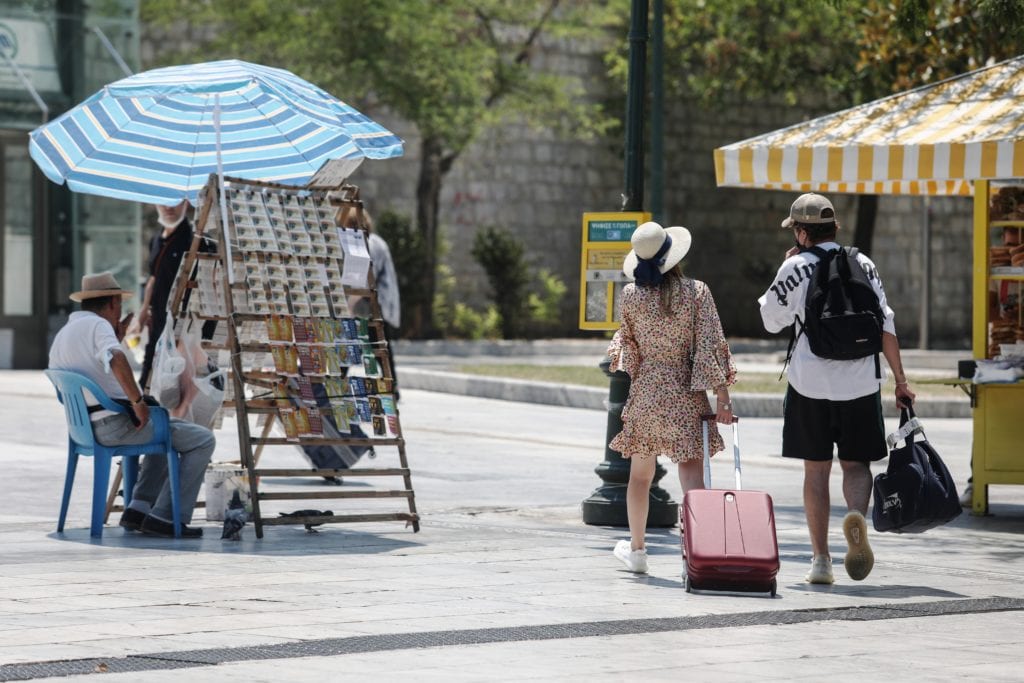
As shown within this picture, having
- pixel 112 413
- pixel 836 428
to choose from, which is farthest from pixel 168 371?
pixel 836 428

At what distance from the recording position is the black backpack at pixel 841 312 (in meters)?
8.73

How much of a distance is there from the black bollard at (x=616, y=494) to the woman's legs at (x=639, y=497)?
1.82 meters

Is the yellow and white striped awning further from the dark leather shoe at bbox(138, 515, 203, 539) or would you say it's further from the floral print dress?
the dark leather shoe at bbox(138, 515, 203, 539)

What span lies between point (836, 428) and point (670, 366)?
2.66 feet

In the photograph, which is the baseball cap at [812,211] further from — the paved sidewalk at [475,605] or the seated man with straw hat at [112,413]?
the seated man with straw hat at [112,413]

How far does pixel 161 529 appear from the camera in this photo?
1002cm

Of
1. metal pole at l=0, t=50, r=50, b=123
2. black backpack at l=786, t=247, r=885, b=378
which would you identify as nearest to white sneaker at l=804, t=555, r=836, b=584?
black backpack at l=786, t=247, r=885, b=378

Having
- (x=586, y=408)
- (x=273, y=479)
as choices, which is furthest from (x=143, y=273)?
(x=273, y=479)

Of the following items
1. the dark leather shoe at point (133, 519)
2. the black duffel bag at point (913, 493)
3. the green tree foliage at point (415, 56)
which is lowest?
the dark leather shoe at point (133, 519)

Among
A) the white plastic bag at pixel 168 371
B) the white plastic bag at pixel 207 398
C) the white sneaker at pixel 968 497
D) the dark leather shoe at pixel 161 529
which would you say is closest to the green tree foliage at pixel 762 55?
the white sneaker at pixel 968 497

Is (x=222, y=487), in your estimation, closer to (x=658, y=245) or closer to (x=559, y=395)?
(x=658, y=245)

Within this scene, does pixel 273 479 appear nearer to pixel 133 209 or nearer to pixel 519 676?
pixel 519 676

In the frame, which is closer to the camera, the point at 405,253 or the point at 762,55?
the point at 405,253

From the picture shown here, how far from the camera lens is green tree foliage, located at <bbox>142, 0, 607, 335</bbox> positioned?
28.5 meters
